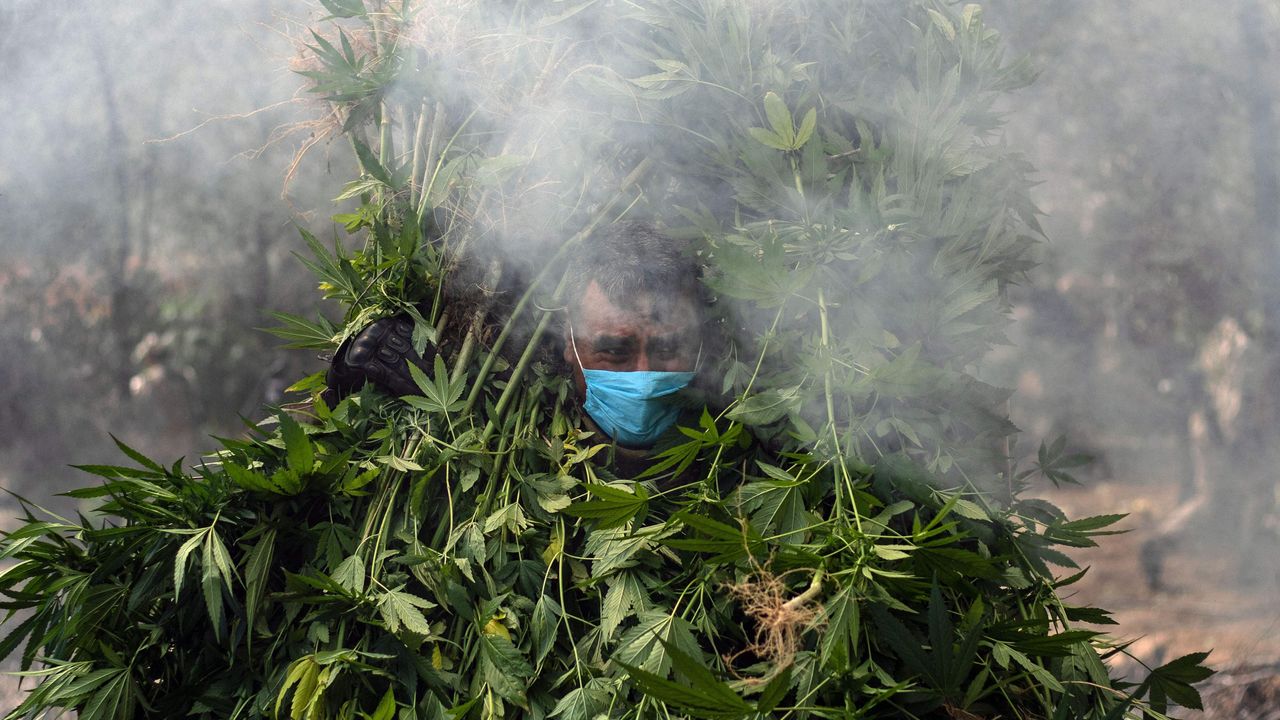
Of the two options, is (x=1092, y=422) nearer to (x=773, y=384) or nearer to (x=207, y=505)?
(x=773, y=384)

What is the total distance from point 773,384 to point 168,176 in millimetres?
1914

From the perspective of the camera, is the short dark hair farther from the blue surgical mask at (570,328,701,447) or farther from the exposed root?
the exposed root

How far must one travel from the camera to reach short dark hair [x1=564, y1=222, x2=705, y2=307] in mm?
796

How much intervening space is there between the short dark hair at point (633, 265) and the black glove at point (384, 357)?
0.59 feet

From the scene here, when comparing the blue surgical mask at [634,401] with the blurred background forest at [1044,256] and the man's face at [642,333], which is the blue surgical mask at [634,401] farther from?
the blurred background forest at [1044,256]

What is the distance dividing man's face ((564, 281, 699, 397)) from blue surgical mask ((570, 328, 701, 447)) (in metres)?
0.01

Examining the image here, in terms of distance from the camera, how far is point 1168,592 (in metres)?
2.71

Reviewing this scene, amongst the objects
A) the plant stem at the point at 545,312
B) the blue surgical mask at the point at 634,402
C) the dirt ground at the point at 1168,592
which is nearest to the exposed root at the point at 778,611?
the blue surgical mask at the point at 634,402

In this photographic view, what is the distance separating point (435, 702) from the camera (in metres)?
0.74

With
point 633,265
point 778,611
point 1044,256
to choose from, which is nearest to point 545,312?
point 633,265

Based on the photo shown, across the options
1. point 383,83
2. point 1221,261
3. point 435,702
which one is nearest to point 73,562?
point 435,702

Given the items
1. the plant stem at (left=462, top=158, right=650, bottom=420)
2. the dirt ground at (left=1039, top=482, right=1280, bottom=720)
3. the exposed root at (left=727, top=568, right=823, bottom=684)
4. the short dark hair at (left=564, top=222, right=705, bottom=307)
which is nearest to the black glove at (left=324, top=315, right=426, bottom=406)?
the plant stem at (left=462, top=158, right=650, bottom=420)

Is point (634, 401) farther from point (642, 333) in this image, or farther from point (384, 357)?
point (384, 357)

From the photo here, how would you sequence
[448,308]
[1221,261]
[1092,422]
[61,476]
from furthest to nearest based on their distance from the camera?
[1092,422] < [61,476] < [1221,261] < [448,308]
